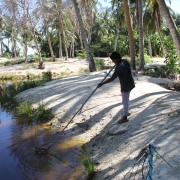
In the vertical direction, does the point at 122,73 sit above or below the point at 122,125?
above

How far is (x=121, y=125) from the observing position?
Answer: 5.89m

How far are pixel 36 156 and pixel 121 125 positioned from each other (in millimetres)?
2020

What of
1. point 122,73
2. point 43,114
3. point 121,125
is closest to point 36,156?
point 121,125

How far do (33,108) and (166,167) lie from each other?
6.17m

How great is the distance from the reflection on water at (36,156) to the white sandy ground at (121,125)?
407mm

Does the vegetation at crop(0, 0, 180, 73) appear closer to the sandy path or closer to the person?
the sandy path

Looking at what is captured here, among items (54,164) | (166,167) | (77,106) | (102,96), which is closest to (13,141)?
(54,164)

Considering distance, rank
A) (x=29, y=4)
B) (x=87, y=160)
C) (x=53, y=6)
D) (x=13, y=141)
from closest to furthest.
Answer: (x=87, y=160)
(x=13, y=141)
(x=29, y=4)
(x=53, y=6)

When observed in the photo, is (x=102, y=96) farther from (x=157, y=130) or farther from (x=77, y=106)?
(x=157, y=130)

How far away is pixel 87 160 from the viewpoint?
14.6ft

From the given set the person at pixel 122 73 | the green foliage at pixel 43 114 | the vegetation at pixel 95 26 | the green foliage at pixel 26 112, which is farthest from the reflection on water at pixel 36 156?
the vegetation at pixel 95 26

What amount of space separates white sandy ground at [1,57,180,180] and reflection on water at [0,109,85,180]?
0.41m

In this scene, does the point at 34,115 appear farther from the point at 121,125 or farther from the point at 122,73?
the point at 122,73

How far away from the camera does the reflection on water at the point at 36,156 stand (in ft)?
15.5
